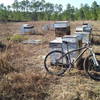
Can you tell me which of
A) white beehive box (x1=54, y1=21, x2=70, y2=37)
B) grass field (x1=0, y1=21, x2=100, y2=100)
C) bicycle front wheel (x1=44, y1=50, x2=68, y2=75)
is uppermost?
white beehive box (x1=54, y1=21, x2=70, y2=37)

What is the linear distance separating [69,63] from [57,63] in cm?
46

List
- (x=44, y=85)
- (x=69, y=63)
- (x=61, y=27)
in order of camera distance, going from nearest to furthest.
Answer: (x=44, y=85) → (x=69, y=63) → (x=61, y=27)

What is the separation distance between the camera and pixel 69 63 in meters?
5.62

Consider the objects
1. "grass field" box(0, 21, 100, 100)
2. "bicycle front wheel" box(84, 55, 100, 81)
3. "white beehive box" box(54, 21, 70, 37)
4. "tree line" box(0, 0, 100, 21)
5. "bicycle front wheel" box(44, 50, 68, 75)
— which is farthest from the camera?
"tree line" box(0, 0, 100, 21)

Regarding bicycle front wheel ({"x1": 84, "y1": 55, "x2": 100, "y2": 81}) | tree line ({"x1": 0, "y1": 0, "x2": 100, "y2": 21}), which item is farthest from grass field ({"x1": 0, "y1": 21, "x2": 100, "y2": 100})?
tree line ({"x1": 0, "y1": 0, "x2": 100, "y2": 21})

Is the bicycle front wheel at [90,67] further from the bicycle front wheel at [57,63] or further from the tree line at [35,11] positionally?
the tree line at [35,11]

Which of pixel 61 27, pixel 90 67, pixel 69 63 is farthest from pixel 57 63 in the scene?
pixel 61 27

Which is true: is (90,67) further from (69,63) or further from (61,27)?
(61,27)

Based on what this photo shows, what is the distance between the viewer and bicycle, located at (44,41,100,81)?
517 centimetres

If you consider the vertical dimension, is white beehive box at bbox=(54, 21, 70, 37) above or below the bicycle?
above

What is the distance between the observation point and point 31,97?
14.1ft

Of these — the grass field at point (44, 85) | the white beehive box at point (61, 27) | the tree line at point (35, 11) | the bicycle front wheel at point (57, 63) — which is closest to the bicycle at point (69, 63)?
the bicycle front wheel at point (57, 63)

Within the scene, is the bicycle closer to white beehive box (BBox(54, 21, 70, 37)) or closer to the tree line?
white beehive box (BBox(54, 21, 70, 37))

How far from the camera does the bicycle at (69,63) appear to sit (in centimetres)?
517
